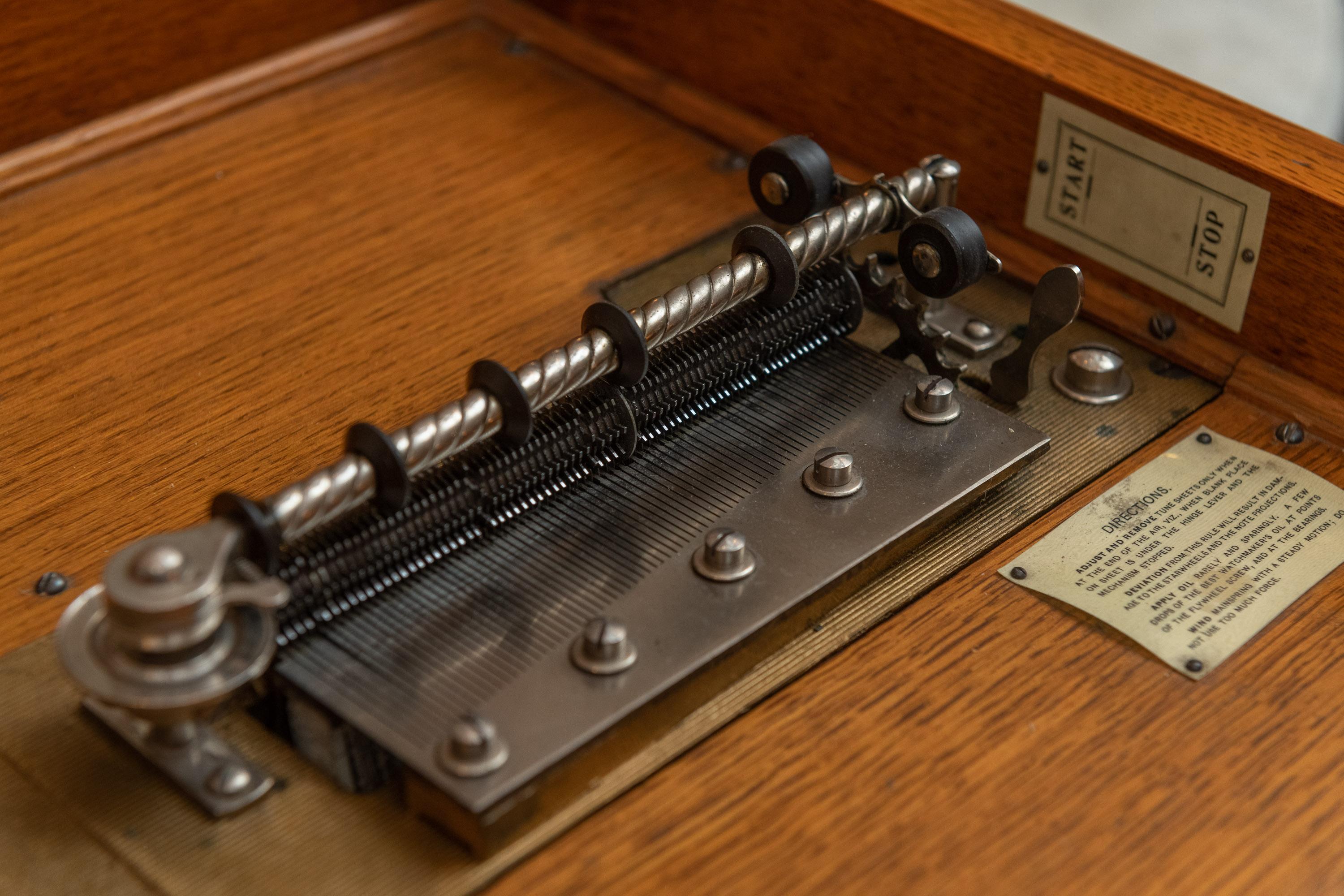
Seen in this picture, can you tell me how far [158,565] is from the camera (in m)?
0.77

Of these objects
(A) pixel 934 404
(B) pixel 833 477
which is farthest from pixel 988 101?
(B) pixel 833 477

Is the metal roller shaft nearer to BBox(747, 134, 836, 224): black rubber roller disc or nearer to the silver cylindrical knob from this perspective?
BBox(747, 134, 836, 224): black rubber roller disc

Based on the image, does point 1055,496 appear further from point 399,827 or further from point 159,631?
point 159,631

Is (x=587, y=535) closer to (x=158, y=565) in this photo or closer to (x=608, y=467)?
(x=608, y=467)

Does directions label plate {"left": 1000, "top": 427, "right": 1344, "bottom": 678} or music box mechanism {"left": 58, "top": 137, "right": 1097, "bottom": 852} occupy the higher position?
music box mechanism {"left": 58, "top": 137, "right": 1097, "bottom": 852}

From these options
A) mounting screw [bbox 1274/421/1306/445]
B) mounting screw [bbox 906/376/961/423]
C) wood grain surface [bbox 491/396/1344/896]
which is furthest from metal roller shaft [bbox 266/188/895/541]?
mounting screw [bbox 1274/421/1306/445]

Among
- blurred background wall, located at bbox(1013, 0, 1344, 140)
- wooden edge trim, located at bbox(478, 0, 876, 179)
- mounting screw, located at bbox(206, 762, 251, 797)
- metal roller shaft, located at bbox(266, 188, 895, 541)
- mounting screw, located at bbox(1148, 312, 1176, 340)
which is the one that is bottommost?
blurred background wall, located at bbox(1013, 0, 1344, 140)

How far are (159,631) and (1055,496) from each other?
2.07ft

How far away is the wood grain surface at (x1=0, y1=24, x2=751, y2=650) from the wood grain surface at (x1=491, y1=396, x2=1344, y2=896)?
15.4 inches

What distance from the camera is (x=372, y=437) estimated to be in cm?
90

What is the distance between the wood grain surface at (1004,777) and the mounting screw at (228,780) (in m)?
0.16

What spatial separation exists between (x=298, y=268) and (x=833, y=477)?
54 cm

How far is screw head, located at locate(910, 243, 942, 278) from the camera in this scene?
110cm

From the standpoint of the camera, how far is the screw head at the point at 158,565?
0.77 m
